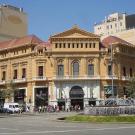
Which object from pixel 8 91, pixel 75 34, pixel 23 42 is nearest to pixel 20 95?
pixel 8 91

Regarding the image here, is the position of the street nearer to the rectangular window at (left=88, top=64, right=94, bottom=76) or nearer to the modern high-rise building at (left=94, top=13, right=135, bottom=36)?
the rectangular window at (left=88, top=64, right=94, bottom=76)

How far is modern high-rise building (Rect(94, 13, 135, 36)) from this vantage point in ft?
439

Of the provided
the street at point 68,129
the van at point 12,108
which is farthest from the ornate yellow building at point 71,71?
the street at point 68,129

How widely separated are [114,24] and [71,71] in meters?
65.4

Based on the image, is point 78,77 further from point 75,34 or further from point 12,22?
point 12,22

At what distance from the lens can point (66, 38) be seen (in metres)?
80.9

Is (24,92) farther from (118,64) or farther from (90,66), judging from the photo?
(118,64)

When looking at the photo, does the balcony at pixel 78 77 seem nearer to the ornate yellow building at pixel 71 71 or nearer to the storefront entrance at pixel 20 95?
the ornate yellow building at pixel 71 71

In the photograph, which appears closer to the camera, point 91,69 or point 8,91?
point 8,91

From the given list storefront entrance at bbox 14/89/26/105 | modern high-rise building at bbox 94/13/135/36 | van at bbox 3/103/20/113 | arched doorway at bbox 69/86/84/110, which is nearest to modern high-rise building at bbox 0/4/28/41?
storefront entrance at bbox 14/89/26/105

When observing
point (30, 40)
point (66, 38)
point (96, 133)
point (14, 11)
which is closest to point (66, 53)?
point (66, 38)

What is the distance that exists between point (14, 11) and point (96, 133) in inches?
3624

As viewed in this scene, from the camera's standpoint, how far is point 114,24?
5576 inches

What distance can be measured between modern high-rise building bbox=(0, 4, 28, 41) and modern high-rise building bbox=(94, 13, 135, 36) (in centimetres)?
3476
